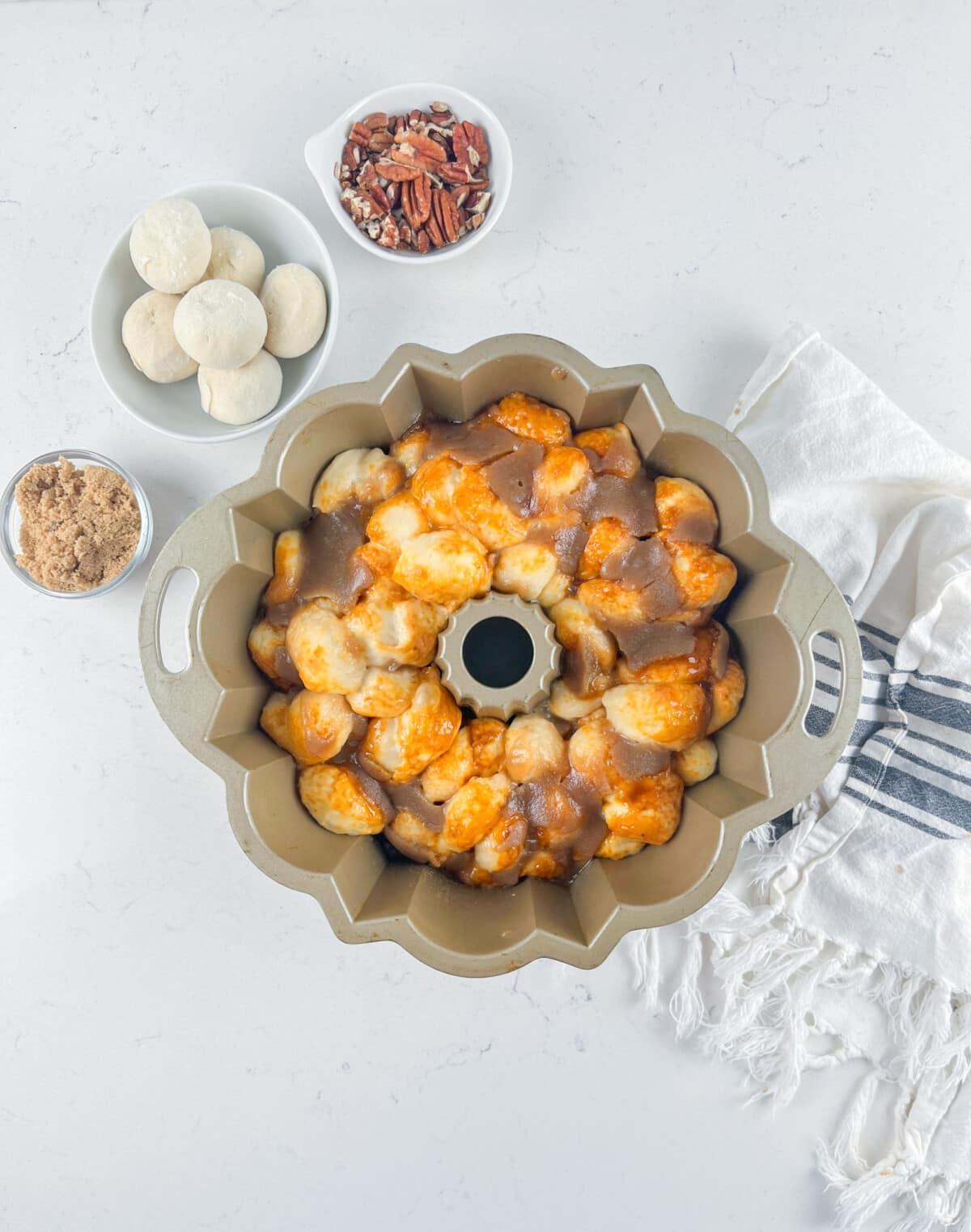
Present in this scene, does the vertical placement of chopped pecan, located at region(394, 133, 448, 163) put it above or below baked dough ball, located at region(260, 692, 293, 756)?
above

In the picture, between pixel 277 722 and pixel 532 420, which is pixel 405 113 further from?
pixel 277 722

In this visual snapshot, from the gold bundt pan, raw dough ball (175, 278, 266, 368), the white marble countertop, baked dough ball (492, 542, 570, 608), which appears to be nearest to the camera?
the gold bundt pan

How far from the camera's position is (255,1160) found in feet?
4.17

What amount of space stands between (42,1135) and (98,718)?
55 centimetres

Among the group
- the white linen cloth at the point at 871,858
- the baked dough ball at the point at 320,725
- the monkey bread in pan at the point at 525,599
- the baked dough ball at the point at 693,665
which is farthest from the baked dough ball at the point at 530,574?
the white linen cloth at the point at 871,858

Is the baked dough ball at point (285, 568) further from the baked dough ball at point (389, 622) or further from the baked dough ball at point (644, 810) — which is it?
the baked dough ball at point (644, 810)

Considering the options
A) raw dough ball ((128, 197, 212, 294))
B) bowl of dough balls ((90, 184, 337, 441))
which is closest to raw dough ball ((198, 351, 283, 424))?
bowl of dough balls ((90, 184, 337, 441))

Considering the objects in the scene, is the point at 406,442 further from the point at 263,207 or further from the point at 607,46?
the point at 607,46

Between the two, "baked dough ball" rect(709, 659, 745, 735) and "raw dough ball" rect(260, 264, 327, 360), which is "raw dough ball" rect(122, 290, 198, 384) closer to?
"raw dough ball" rect(260, 264, 327, 360)

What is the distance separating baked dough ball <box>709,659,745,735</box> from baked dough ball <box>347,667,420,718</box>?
1.03 ft

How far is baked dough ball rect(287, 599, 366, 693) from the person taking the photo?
3.24ft

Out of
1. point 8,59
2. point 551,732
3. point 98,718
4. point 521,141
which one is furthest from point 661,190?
point 98,718

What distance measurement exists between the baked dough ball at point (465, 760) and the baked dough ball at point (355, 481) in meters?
0.27

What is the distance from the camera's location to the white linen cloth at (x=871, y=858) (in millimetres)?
1172
